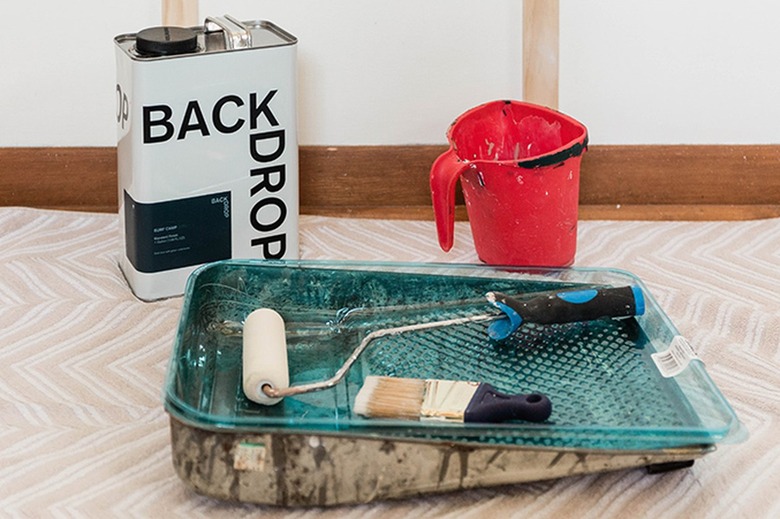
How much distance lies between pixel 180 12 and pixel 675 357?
0.65m

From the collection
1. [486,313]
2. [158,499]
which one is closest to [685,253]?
[486,313]

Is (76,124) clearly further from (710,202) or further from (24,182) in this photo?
(710,202)

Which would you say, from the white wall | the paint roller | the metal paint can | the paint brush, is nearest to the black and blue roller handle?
the paint roller

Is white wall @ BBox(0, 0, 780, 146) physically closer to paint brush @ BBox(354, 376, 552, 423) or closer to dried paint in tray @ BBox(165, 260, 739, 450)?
dried paint in tray @ BBox(165, 260, 739, 450)

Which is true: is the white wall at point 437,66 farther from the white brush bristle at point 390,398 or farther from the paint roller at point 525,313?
the white brush bristle at point 390,398

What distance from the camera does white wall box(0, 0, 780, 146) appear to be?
1140 mm

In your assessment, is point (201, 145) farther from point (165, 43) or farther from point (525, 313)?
point (525, 313)

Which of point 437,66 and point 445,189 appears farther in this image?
point 437,66

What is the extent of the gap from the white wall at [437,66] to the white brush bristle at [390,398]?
0.54 m

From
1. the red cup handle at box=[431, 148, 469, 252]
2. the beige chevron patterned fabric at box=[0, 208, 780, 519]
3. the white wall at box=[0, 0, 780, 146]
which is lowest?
the beige chevron patterned fabric at box=[0, 208, 780, 519]

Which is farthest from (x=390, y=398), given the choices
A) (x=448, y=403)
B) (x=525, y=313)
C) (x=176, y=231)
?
(x=176, y=231)

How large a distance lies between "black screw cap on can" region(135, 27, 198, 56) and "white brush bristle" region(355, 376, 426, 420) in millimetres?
384

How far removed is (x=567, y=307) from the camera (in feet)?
2.59

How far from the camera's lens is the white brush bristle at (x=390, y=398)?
66 centimetres
